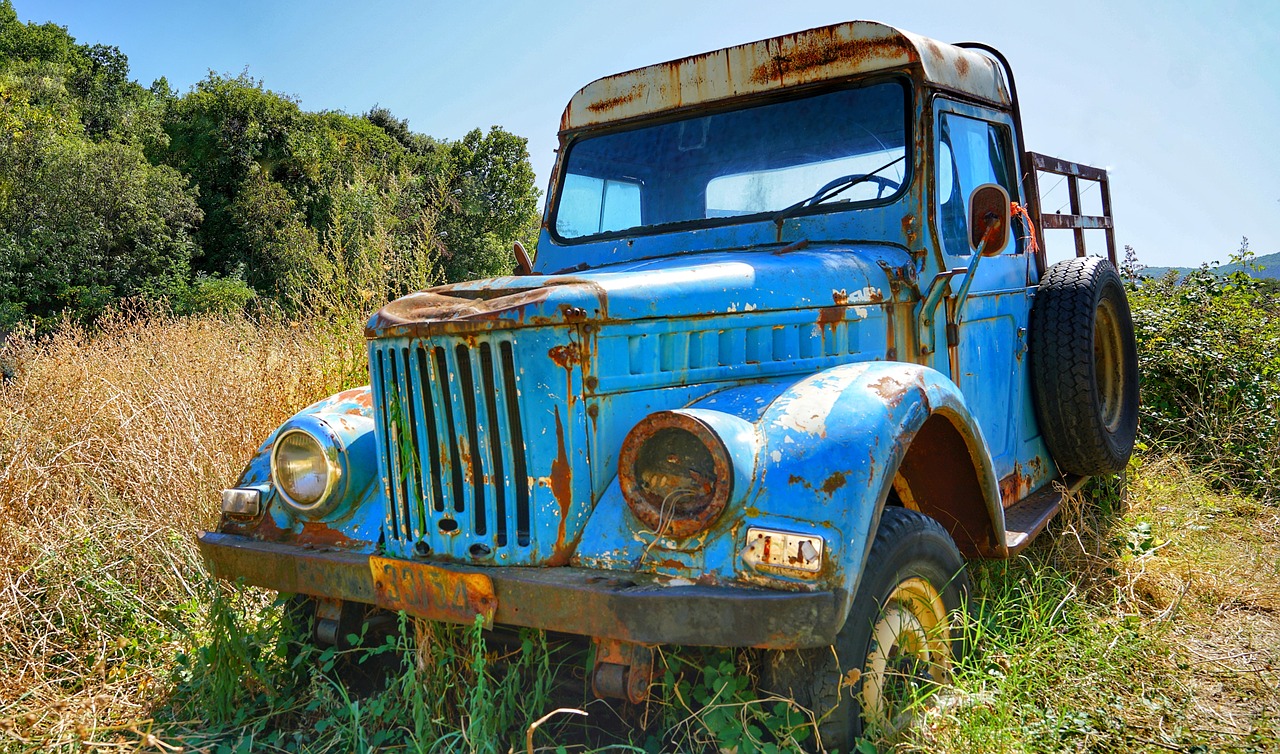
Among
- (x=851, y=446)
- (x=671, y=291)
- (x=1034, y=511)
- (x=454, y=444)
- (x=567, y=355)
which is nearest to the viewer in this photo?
(x=851, y=446)

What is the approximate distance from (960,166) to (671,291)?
164cm

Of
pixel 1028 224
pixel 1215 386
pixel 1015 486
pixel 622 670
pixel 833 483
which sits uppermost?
pixel 1028 224

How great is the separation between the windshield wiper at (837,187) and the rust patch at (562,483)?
1454 millimetres

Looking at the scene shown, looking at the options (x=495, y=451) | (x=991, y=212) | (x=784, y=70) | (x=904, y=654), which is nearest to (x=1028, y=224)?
(x=991, y=212)

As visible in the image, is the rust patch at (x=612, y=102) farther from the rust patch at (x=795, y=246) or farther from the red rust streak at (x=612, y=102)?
the rust patch at (x=795, y=246)

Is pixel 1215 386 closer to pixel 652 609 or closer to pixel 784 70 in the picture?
pixel 784 70

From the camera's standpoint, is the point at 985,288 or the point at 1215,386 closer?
the point at 985,288

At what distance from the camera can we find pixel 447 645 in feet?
9.34

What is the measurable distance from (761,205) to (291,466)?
194 cm

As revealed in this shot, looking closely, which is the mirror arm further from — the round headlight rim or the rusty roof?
the round headlight rim

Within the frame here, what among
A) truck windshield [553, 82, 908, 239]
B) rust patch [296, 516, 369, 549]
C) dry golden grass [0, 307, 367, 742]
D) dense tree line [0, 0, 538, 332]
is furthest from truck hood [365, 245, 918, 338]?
dense tree line [0, 0, 538, 332]

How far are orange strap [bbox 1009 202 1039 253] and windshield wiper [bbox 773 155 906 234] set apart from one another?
0.95 meters

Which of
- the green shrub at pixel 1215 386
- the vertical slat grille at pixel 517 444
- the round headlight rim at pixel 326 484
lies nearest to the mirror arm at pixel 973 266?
the vertical slat grille at pixel 517 444

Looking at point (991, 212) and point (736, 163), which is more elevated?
point (736, 163)
